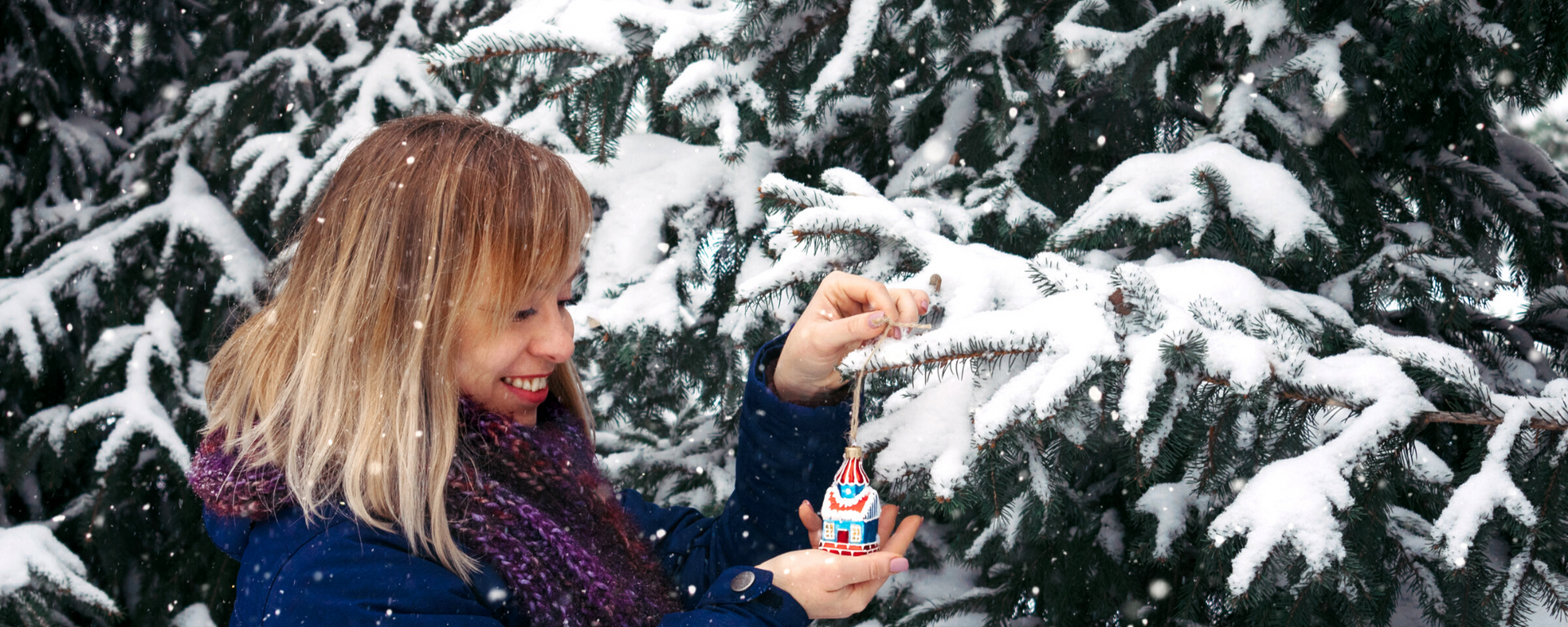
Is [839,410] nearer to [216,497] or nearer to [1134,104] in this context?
[216,497]

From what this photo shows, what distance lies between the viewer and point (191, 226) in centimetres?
357

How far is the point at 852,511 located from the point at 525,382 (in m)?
0.60

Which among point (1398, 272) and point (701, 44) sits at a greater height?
point (701, 44)

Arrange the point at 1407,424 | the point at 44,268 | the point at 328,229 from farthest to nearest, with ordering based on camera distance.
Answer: the point at 44,268 < the point at 328,229 < the point at 1407,424

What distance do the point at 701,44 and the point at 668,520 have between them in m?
1.14

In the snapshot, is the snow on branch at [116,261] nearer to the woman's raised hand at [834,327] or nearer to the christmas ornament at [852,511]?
the woman's raised hand at [834,327]

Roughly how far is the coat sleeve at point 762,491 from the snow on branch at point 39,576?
2.26 m

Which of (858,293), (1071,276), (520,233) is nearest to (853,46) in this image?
(858,293)

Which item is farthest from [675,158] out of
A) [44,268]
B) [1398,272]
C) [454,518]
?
[44,268]

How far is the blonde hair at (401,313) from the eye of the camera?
51.9 inches

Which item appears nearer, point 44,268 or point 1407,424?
point 1407,424

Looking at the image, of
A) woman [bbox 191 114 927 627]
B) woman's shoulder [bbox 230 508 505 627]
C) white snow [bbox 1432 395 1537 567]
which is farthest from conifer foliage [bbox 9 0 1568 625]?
woman's shoulder [bbox 230 508 505 627]

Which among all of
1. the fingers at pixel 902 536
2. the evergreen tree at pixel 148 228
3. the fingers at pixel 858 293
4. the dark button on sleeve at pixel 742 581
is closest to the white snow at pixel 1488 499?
the fingers at pixel 902 536

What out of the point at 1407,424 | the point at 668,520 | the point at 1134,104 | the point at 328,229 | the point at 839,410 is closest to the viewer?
the point at 1407,424
